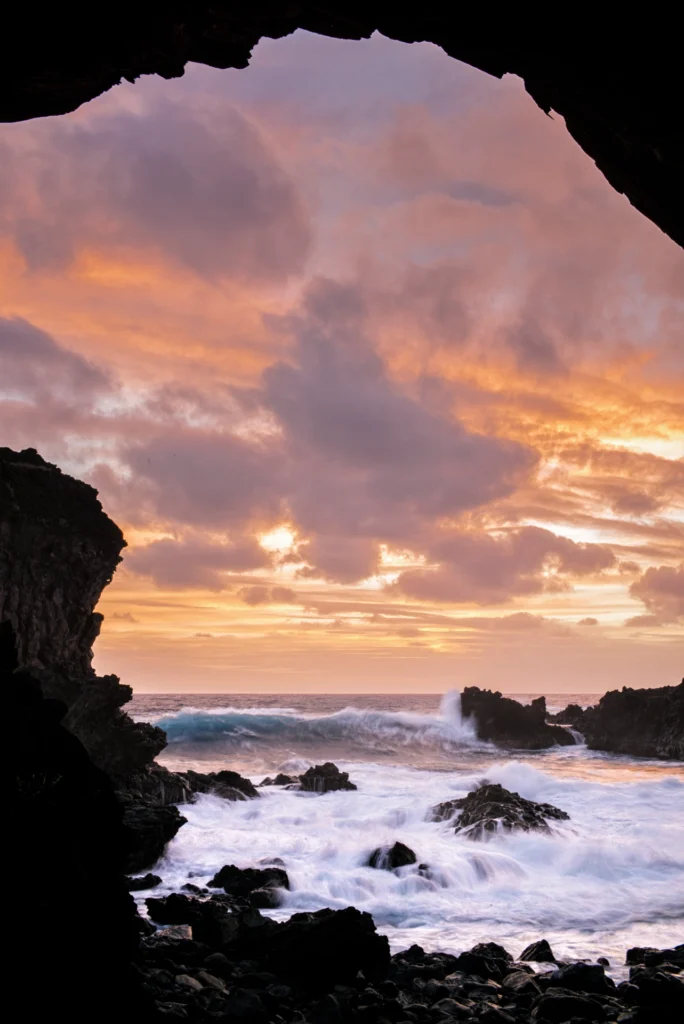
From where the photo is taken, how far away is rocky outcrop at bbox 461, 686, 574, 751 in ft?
194

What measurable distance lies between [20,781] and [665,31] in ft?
31.8

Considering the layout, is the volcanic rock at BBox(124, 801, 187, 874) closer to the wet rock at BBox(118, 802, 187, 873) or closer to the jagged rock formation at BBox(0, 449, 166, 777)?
the wet rock at BBox(118, 802, 187, 873)

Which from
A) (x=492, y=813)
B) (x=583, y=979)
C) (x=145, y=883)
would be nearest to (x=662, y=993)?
(x=583, y=979)

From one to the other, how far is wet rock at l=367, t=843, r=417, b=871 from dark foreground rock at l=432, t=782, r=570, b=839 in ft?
13.2

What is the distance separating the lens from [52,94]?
811 cm

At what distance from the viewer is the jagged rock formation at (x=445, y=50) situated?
733 centimetres

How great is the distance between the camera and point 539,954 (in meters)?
13.5

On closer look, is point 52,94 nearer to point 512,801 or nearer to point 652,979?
point 652,979

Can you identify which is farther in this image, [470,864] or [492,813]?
[492,813]

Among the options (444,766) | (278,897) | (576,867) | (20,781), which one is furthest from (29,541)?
(444,766)

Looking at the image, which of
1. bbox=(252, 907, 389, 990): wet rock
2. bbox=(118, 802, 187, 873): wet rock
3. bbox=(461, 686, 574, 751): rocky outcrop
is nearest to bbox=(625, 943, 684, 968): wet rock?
bbox=(252, 907, 389, 990): wet rock

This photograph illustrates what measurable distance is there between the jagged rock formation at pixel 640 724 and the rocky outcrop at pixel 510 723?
9.97 feet

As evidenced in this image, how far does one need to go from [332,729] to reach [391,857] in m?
50.5

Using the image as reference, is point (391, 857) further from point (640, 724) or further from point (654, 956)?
point (640, 724)
